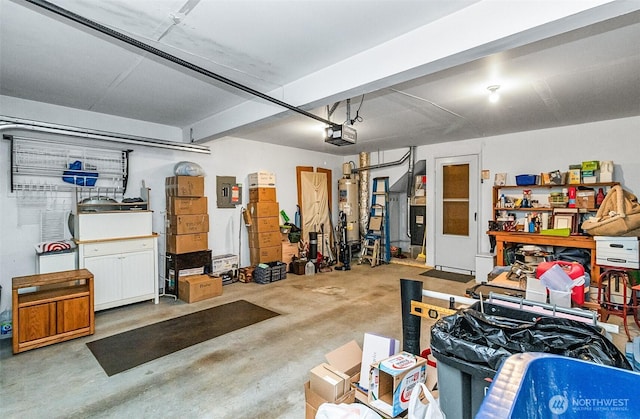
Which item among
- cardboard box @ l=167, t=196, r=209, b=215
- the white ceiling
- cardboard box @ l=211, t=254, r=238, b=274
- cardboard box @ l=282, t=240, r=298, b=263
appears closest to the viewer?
the white ceiling

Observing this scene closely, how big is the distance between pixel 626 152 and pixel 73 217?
773 centimetres

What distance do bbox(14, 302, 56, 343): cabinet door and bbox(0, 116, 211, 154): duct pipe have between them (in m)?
1.88

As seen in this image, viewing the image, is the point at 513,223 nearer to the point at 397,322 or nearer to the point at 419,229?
the point at 419,229

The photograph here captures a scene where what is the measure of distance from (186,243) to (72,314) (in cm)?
169

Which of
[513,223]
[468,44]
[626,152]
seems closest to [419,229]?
[513,223]

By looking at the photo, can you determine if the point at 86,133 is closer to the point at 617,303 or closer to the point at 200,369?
the point at 200,369

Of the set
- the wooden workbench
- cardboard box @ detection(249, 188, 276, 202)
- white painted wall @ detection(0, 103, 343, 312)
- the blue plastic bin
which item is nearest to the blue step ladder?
white painted wall @ detection(0, 103, 343, 312)

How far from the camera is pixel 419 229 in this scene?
7289 mm

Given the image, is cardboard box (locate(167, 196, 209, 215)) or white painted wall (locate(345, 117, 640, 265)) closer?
white painted wall (locate(345, 117, 640, 265))

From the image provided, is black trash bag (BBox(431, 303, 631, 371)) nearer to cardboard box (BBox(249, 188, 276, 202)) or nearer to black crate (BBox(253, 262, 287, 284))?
black crate (BBox(253, 262, 287, 284))

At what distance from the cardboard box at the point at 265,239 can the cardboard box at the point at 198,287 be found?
1175 millimetres

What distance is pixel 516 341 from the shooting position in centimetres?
130

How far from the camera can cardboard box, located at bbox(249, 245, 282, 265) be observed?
5.78m

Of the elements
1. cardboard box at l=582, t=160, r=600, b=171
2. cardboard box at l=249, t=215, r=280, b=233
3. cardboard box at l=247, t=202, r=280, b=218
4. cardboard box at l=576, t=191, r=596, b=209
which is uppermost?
cardboard box at l=582, t=160, r=600, b=171
